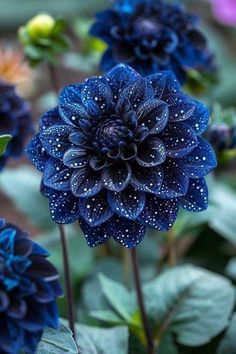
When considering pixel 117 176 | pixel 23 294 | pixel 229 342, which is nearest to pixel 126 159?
pixel 117 176

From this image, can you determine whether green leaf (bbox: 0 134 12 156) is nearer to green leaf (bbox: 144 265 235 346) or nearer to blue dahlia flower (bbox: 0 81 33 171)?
blue dahlia flower (bbox: 0 81 33 171)

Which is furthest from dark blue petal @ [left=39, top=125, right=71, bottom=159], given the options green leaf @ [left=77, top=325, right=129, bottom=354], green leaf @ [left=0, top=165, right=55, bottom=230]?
green leaf @ [left=0, top=165, right=55, bottom=230]

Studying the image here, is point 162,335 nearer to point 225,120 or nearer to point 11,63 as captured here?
point 225,120

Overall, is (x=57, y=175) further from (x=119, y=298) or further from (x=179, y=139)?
(x=119, y=298)

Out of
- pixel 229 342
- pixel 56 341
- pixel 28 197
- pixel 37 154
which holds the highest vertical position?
pixel 37 154

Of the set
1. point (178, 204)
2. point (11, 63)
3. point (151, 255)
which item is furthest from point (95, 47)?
point (178, 204)
